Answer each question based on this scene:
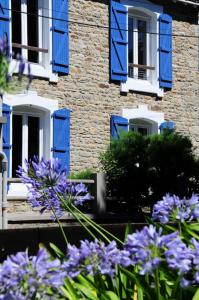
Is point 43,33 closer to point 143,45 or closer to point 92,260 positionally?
point 143,45

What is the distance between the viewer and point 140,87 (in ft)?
54.9

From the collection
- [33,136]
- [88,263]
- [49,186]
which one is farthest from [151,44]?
[88,263]

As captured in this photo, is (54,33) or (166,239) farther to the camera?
(54,33)

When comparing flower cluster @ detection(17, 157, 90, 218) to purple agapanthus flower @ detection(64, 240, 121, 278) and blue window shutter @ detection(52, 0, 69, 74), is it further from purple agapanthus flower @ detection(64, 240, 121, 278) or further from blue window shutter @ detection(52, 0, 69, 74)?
blue window shutter @ detection(52, 0, 69, 74)

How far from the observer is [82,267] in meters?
2.00

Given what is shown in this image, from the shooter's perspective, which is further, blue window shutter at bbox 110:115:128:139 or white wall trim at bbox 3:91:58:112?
blue window shutter at bbox 110:115:128:139

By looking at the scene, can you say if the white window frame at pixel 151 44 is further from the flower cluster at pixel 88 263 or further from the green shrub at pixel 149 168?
the flower cluster at pixel 88 263

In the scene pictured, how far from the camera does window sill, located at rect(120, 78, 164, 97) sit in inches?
645

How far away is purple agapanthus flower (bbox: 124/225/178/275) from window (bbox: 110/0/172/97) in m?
14.5

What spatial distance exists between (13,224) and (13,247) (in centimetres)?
760

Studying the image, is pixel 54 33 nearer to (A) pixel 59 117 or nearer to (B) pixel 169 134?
(A) pixel 59 117

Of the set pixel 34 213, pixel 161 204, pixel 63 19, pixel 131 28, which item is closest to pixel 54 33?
pixel 63 19

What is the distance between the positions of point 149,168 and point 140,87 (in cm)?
265

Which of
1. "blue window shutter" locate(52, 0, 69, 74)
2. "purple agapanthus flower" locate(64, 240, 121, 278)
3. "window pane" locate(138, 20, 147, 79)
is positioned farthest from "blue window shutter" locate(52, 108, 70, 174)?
"purple agapanthus flower" locate(64, 240, 121, 278)
